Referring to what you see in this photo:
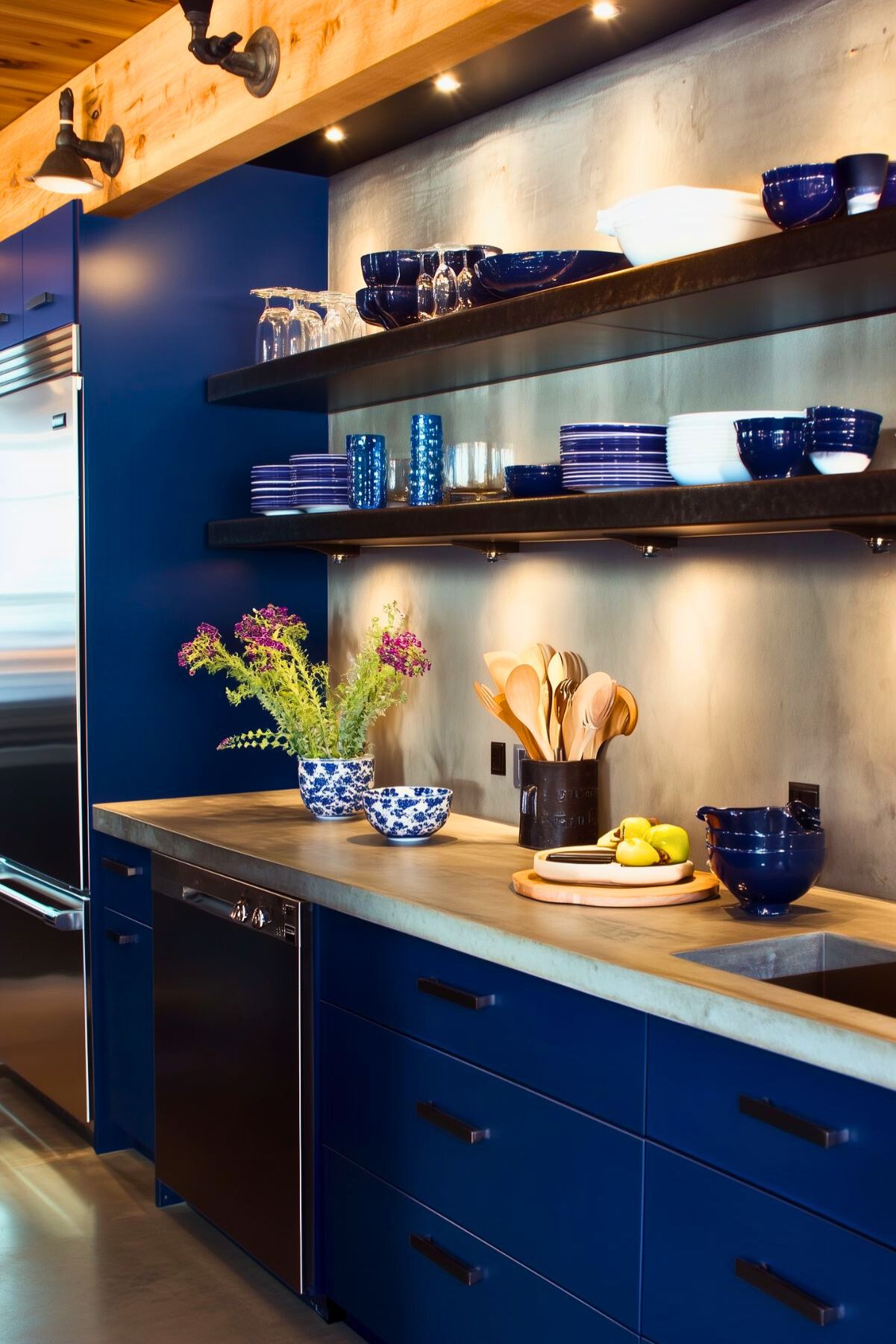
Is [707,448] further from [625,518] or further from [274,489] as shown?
[274,489]

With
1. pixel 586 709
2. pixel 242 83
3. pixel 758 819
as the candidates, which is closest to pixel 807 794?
pixel 758 819

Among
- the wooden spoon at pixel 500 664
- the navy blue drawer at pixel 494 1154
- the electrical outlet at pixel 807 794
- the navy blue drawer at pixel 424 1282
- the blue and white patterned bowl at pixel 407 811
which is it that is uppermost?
the wooden spoon at pixel 500 664

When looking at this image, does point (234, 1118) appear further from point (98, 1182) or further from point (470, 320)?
point (470, 320)

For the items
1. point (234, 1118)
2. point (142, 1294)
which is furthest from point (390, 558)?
point (142, 1294)

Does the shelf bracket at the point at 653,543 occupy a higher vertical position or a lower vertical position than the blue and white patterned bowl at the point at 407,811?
higher

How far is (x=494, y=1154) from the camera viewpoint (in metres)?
2.23

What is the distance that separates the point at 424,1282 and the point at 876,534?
141 centimetres

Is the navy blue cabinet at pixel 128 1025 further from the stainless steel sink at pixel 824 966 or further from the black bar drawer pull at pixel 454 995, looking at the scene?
the stainless steel sink at pixel 824 966

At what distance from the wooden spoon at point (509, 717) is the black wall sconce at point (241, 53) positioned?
1.27 metres

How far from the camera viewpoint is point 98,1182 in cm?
346

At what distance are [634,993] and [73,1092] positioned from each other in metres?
2.23

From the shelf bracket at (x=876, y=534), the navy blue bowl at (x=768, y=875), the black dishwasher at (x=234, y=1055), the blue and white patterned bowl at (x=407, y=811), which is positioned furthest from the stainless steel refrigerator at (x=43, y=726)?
the shelf bracket at (x=876, y=534)

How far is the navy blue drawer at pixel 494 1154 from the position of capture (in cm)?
200

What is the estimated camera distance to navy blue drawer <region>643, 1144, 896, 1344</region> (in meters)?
1.64
